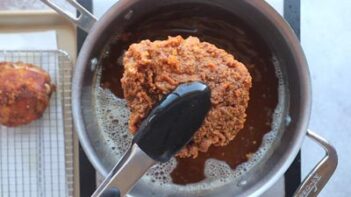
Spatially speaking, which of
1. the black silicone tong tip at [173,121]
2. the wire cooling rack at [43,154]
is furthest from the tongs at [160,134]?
the wire cooling rack at [43,154]

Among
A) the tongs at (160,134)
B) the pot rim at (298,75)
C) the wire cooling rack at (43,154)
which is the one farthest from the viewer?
the wire cooling rack at (43,154)

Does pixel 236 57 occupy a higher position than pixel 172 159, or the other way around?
pixel 236 57

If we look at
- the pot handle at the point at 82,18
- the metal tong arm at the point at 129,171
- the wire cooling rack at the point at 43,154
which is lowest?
the wire cooling rack at the point at 43,154

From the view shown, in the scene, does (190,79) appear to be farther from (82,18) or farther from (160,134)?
(82,18)

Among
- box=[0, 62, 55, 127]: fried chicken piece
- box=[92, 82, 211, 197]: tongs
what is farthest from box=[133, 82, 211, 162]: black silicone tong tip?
box=[0, 62, 55, 127]: fried chicken piece

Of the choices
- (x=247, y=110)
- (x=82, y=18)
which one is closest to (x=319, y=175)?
(x=247, y=110)

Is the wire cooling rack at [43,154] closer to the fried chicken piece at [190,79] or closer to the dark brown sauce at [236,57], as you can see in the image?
the dark brown sauce at [236,57]

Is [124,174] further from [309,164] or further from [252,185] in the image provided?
[309,164]
